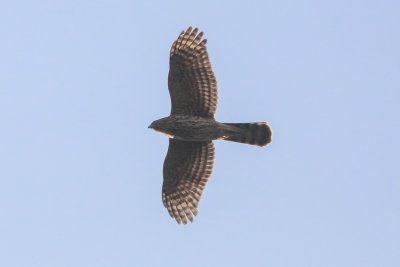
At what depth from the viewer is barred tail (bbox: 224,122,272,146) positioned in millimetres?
21688

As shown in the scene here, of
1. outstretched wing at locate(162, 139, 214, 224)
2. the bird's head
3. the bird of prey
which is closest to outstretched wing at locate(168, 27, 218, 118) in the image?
the bird of prey

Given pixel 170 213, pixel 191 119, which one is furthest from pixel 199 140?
pixel 170 213

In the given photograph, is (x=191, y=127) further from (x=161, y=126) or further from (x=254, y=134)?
(x=254, y=134)

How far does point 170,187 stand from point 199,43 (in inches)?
136

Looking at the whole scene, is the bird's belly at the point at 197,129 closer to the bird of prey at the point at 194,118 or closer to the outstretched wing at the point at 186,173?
the bird of prey at the point at 194,118

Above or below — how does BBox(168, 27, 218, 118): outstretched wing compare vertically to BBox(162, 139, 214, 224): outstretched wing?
above

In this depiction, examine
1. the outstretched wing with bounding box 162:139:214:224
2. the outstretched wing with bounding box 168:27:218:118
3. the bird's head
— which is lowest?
the outstretched wing with bounding box 162:139:214:224

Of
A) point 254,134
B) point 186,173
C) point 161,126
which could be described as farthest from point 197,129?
point 186,173

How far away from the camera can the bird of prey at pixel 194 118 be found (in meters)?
21.4

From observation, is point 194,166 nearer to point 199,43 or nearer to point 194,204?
point 194,204

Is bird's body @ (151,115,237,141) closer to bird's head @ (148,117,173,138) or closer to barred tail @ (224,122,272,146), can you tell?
bird's head @ (148,117,173,138)

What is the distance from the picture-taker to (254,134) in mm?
21766

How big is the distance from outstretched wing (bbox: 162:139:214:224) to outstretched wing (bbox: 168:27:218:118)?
0.97 m

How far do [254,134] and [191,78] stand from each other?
74.0 inches
